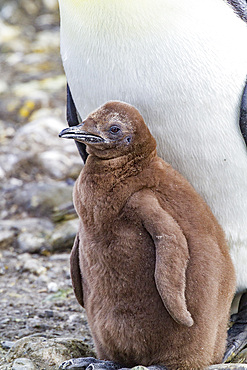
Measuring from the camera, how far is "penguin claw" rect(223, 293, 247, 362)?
9.16ft

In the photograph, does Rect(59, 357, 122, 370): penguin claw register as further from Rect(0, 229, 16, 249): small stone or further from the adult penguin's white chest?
Rect(0, 229, 16, 249): small stone

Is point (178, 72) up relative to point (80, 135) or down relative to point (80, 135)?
up

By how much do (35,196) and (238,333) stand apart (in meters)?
2.72

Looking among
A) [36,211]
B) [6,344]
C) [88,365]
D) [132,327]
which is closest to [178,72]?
[132,327]

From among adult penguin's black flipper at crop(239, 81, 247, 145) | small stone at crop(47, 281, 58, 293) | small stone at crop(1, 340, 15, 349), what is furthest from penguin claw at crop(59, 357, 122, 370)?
small stone at crop(47, 281, 58, 293)

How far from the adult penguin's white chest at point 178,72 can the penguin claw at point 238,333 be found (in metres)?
0.64

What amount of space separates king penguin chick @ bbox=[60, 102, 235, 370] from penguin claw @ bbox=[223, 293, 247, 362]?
377mm

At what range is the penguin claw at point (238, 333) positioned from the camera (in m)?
2.79

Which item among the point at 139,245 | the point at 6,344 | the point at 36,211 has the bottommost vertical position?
the point at 36,211

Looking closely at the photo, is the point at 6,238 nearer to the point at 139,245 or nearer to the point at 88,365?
the point at 88,365

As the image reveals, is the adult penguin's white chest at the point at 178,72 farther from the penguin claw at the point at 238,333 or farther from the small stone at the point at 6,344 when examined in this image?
the small stone at the point at 6,344

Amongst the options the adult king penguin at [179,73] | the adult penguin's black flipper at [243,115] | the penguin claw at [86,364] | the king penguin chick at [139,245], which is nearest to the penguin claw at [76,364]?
the penguin claw at [86,364]

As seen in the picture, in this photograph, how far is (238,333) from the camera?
9.86 ft

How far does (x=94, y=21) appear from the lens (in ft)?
8.91
